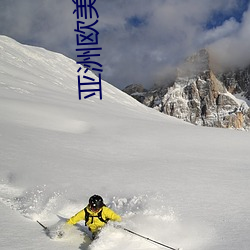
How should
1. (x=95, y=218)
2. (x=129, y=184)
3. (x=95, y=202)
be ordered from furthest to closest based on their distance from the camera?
(x=129, y=184), (x=95, y=218), (x=95, y=202)

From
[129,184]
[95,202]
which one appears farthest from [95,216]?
[129,184]

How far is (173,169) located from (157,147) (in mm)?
3477

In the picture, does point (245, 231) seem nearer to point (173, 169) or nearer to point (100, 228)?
point (100, 228)

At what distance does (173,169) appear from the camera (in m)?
9.62

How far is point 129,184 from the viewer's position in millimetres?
8195

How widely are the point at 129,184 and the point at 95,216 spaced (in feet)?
8.06

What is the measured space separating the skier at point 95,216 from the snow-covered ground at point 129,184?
0.68 feet

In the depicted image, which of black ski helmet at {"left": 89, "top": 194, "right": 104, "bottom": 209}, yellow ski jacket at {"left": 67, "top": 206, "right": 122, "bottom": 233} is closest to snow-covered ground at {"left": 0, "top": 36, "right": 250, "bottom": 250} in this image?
yellow ski jacket at {"left": 67, "top": 206, "right": 122, "bottom": 233}

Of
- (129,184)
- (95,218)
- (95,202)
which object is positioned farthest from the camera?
(129,184)

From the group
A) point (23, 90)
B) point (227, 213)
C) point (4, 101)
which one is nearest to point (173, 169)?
point (227, 213)

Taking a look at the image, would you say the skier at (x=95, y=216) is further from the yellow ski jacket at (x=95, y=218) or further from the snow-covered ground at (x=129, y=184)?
the snow-covered ground at (x=129, y=184)

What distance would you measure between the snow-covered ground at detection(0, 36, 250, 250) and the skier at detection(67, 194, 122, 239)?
21 cm

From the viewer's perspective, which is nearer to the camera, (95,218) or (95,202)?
(95,202)

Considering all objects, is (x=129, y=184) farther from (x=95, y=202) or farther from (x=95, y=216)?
(x=95, y=202)
